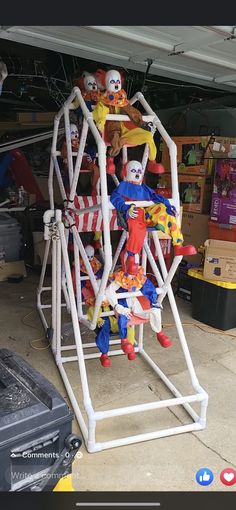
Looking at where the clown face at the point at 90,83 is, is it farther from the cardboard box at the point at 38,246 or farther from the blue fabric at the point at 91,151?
the cardboard box at the point at 38,246

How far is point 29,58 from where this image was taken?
13.5 ft

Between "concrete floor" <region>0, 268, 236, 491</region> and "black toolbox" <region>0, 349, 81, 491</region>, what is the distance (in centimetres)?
40

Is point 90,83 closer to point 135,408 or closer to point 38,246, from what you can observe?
point 135,408

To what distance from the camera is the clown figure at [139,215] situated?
6.82 feet

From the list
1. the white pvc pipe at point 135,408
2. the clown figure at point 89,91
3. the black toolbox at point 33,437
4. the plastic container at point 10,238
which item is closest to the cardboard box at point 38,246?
the plastic container at point 10,238

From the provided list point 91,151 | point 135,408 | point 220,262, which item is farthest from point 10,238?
point 135,408

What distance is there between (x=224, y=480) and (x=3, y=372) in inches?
43.7

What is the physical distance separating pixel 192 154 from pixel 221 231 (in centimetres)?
90

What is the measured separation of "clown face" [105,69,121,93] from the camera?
89.0 inches

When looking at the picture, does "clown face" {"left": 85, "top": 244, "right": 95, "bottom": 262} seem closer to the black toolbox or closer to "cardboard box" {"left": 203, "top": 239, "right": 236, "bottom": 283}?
"cardboard box" {"left": 203, "top": 239, "right": 236, "bottom": 283}

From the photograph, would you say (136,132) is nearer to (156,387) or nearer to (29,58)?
(156,387)

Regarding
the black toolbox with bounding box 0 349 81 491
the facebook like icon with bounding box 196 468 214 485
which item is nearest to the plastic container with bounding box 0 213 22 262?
the black toolbox with bounding box 0 349 81 491

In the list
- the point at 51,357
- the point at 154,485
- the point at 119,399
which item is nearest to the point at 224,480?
the point at 154,485

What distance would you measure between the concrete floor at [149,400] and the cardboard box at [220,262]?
45 cm
